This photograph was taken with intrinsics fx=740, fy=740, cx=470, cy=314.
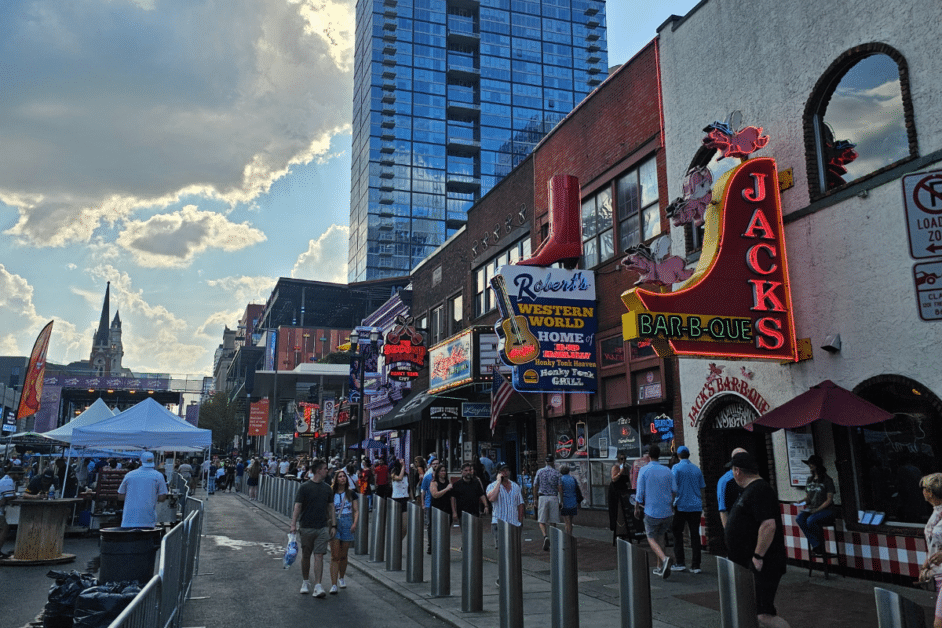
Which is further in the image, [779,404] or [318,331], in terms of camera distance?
[318,331]

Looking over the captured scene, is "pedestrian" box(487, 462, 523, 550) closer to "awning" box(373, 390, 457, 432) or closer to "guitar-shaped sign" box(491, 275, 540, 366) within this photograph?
"guitar-shaped sign" box(491, 275, 540, 366)

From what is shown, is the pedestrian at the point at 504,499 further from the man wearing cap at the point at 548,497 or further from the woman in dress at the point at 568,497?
the woman in dress at the point at 568,497

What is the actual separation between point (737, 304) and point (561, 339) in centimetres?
628

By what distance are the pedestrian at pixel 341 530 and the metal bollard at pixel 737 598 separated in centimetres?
687

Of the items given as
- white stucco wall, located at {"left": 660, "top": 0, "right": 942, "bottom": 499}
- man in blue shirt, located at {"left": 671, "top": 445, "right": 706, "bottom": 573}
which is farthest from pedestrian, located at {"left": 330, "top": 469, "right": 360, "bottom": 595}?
white stucco wall, located at {"left": 660, "top": 0, "right": 942, "bottom": 499}

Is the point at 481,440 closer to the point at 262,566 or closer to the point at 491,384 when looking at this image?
the point at 491,384

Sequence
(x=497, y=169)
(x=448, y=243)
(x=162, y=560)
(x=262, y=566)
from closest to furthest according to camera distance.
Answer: (x=162, y=560)
(x=262, y=566)
(x=448, y=243)
(x=497, y=169)

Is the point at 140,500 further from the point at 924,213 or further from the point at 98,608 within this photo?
the point at 924,213

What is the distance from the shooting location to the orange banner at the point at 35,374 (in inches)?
1048

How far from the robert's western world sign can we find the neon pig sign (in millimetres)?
5312

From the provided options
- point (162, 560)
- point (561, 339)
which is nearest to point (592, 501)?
point (561, 339)

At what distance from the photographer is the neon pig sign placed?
11.0 metres

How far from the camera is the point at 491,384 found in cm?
2381

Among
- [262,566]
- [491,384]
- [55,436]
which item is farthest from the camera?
[491,384]
